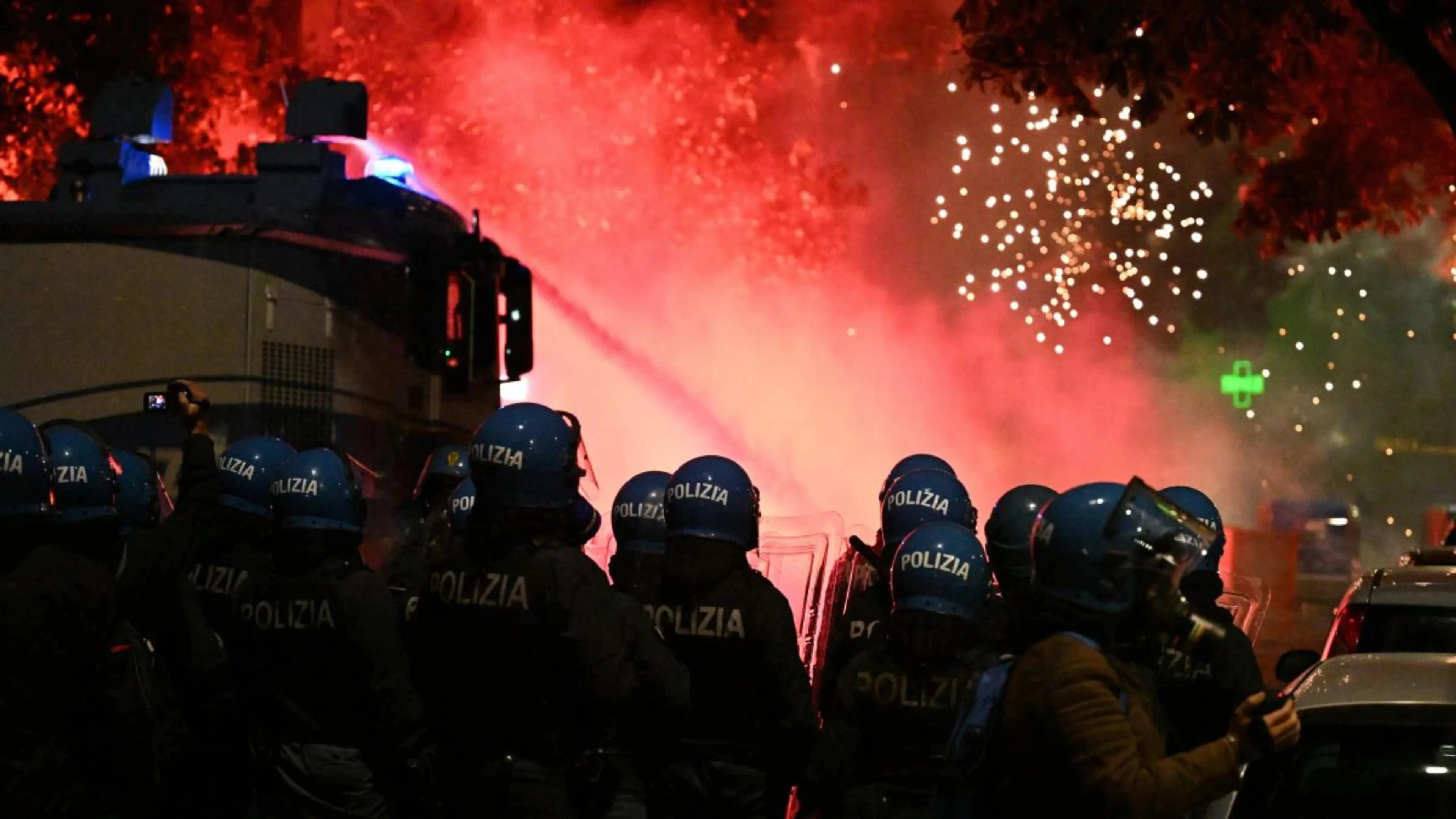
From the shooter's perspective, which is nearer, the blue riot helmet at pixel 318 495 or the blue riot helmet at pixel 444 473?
the blue riot helmet at pixel 318 495

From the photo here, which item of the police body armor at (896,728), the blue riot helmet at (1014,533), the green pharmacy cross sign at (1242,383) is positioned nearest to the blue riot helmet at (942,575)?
the police body armor at (896,728)

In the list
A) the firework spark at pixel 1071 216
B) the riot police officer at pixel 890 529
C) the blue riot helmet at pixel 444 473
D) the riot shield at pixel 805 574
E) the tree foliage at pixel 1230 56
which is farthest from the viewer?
the firework spark at pixel 1071 216

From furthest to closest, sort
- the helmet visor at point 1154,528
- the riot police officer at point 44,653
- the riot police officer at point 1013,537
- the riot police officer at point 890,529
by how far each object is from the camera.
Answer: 1. the riot police officer at point 1013,537
2. the riot police officer at point 890,529
3. the riot police officer at point 44,653
4. the helmet visor at point 1154,528

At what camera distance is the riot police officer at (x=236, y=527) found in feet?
20.1

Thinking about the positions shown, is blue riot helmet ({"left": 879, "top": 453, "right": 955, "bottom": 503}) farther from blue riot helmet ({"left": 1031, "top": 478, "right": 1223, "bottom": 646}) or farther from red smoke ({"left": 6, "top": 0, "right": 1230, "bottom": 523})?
red smoke ({"left": 6, "top": 0, "right": 1230, "bottom": 523})

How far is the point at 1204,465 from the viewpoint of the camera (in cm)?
5144

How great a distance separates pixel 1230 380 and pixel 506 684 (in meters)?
24.1

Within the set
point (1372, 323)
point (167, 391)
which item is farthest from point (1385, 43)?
point (1372, 323)

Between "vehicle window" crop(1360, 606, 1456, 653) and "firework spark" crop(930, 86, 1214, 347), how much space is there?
104 ft

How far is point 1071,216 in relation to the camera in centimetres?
A: 4266

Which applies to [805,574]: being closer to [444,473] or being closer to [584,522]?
[444,473]

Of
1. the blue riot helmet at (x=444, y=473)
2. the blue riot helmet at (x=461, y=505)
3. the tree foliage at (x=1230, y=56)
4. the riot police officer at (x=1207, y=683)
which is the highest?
the tree foliage at (x=1230, y=56)

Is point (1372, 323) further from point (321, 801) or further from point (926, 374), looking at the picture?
point (321, 801)

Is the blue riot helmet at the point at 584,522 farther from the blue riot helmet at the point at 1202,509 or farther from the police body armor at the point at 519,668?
the blue riot helmet at the point at 1202,509
